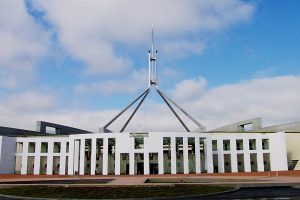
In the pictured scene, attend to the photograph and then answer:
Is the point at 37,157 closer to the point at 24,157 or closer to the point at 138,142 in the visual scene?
the point at 24,157

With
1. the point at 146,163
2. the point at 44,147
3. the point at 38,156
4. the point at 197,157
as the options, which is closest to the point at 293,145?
the point at 197,157

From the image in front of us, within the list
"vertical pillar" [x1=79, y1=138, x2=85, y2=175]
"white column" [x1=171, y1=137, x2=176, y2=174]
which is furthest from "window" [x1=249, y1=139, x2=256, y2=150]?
"vertical pillar" [x1=79, y1=138, x2=85, y2=175]

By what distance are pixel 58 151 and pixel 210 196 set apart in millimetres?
39472

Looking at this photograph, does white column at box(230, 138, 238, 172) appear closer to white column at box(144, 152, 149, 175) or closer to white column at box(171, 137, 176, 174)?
white column at box(171, 137, 176, 174)

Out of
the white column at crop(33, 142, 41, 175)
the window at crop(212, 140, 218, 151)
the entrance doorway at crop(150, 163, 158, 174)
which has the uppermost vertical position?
the window at crop(212, 140, 218, 151)

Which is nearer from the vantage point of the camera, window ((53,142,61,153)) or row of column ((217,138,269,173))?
row of column ((217,138,269,173))

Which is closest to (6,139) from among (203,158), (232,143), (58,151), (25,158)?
(25,158)

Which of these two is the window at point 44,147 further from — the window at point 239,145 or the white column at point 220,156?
the window at point 239,145

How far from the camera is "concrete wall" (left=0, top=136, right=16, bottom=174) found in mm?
46844

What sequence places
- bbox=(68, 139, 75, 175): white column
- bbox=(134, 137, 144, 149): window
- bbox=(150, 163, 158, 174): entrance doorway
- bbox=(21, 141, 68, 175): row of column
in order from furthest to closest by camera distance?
bbox=(21, 141, 68, 175): row of column < bbox=(150, 163, 158, 174): entrance doorway < bbox=(68, 139, 75, 175): white column < bbox=(134, 137, 144, 149): window

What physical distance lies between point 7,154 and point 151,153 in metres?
21.6

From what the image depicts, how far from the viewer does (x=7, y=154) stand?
47781 mm

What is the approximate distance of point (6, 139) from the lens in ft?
157

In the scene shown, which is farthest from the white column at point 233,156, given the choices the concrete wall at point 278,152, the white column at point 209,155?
the concrete wall at point 278,152
